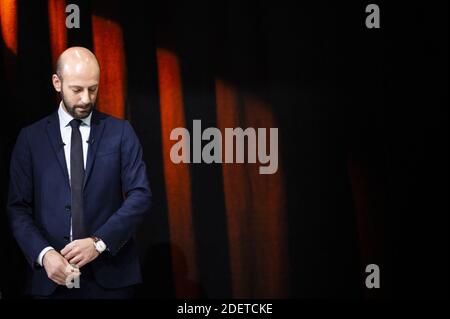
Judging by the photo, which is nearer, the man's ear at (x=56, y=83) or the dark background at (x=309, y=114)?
the man's ear at (x=56, y=83)

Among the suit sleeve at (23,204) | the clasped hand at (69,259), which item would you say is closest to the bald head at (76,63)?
the suit sleeve at (23,204)

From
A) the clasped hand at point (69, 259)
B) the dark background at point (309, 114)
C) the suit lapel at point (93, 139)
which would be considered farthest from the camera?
the dark background at point (309, 114)

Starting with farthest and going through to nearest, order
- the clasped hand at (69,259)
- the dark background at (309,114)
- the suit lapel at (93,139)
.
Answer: the dark background at (309,114)
the suit lapel at (93,139)
the clasped hand at (69,259)

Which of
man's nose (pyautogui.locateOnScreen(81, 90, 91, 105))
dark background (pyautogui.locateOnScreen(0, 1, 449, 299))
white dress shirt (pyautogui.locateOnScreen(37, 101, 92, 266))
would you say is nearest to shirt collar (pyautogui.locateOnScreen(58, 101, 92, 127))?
white dress shirt (pyautogui.locateOnScreen(37, 101, 92, 266))

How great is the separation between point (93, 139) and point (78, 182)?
20 cm

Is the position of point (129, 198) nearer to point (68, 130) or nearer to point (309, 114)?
point (68, 130)

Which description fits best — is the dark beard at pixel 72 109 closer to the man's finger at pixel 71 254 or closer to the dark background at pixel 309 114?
the dark background at pixel 309 114

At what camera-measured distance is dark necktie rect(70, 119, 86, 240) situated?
2861 mm

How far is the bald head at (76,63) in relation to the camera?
2832 mm

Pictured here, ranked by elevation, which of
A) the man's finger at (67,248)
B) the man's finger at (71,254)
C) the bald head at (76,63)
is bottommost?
the man's finger at (71,254)

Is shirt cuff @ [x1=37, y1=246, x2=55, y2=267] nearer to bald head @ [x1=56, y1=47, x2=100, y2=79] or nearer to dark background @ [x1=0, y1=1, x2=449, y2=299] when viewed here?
dark background @ [x1=0, y1=1, x2=449, y2=299]

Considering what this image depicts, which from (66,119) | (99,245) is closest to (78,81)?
(66,119)

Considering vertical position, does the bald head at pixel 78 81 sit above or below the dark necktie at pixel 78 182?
above

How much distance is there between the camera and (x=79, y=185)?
2865mm
